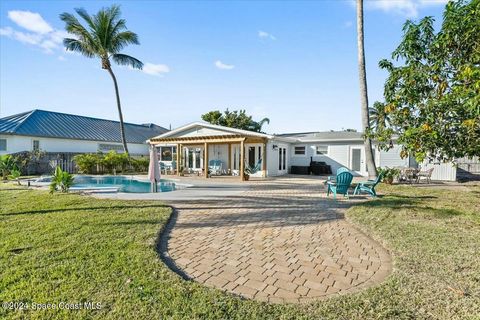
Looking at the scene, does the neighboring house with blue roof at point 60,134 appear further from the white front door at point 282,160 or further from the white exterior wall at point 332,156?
the white exterior wall at point 332,156

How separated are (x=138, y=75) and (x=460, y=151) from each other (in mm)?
25793

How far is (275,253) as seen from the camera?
185 inches

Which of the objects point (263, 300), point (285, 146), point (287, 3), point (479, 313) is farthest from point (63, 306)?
point (285, 146)

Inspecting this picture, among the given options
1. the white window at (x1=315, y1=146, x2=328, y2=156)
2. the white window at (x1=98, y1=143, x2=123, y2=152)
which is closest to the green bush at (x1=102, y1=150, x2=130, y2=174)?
the white window at (x1=98, y1=143, x2=123, y2=152)

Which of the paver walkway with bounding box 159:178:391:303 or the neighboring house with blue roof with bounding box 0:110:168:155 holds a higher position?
the neighboring house with blue roof with bounding box 0:110:168:155

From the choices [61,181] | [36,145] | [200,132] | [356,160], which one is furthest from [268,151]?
[36,145]

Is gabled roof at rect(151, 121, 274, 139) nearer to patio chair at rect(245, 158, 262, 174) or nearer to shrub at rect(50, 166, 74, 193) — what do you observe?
patio chair at rect(245, 158, 262, 174)

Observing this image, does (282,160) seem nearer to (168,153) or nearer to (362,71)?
(362,71)

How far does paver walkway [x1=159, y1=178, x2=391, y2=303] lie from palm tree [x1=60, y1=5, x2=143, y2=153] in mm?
20104

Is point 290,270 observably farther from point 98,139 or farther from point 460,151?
point 98,139

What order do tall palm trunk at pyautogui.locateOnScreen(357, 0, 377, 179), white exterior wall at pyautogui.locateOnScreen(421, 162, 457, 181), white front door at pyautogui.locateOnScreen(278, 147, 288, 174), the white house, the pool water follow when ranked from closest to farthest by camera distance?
A: the pool water, tall palm trunk at pyautogui.locateOnScreen(357, 0, 377, 179), white exterior wall at pyautogui.locateOnScreen(421, 162, 457, 181), the white house, white front door at pyautogui.locateOnScreen(278, 147, 288, 174)

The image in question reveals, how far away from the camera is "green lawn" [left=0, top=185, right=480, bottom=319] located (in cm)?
285

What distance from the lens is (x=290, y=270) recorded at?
158 inches

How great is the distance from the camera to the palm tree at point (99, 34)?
21.6 metres
